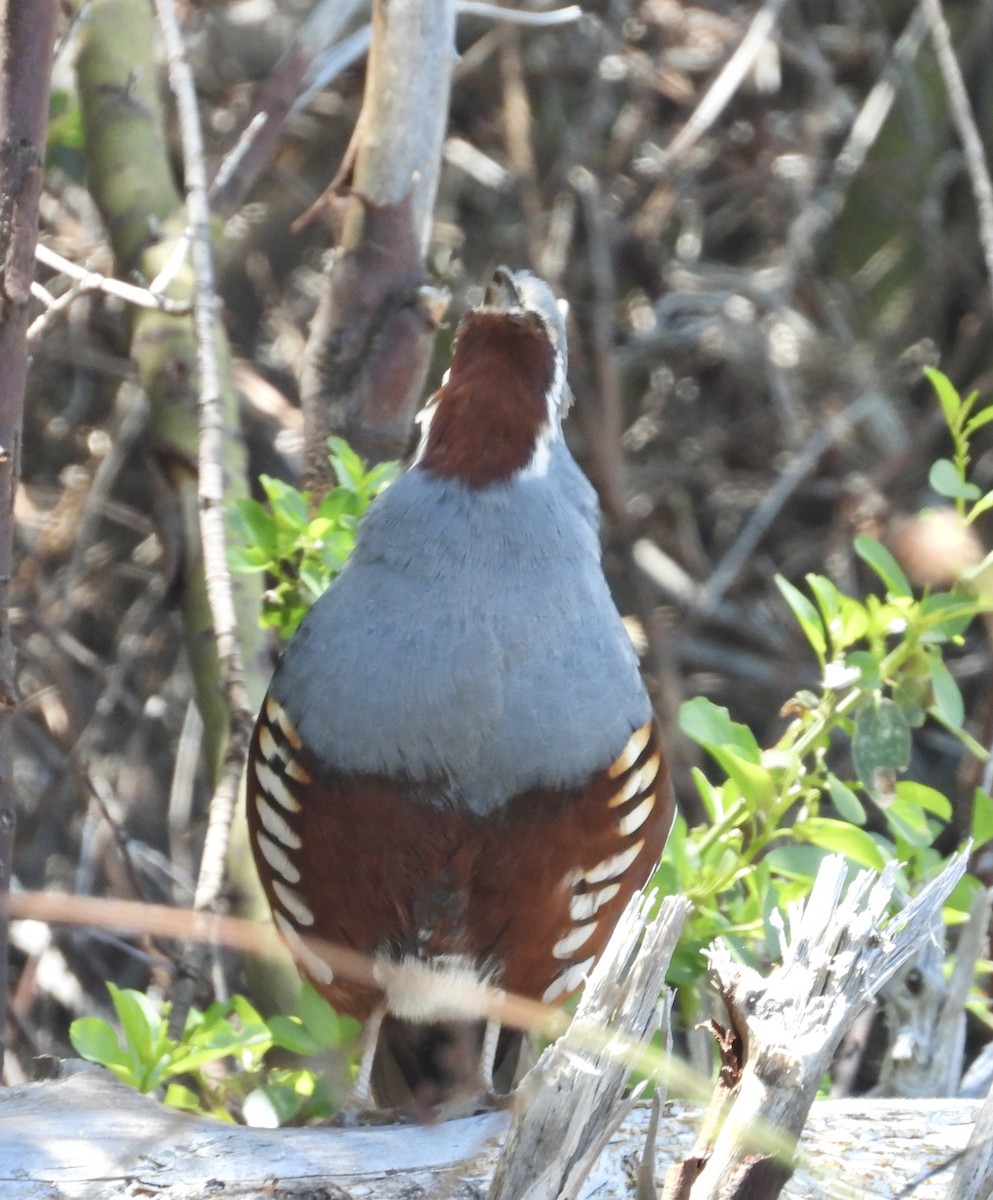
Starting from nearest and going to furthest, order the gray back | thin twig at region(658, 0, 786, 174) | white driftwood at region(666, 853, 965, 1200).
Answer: white driftwood at region(666, 853, 965, 1200) < the gray back < thin twig at region(658, 0, 786, 174)

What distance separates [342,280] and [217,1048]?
1.77 meters

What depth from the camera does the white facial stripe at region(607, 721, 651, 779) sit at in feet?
7.75

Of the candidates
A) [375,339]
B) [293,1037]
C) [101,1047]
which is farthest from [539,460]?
[101,1047]

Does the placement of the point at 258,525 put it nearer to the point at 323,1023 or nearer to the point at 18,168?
the point at 18,168

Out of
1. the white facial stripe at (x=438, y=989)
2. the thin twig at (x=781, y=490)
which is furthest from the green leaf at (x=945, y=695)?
the thin twig at (x=781, y=490)

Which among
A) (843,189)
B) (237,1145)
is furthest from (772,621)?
(237,1145)

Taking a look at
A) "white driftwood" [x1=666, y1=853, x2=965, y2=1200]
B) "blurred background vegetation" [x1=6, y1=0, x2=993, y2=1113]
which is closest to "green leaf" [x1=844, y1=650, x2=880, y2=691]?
"white driftwood" [x1=666, y1=853, x2=965, y2=1200]

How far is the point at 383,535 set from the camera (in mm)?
2484

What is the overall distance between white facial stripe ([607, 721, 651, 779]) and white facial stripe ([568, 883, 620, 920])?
0.70 ft

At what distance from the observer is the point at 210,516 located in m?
2.51

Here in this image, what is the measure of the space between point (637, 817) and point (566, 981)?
35 cm

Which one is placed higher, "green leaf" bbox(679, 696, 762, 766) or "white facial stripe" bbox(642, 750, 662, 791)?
"green leaf" bbox(679, 696, 762, 766)

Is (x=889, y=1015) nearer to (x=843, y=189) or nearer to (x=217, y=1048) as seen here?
(x=217, y=1048)

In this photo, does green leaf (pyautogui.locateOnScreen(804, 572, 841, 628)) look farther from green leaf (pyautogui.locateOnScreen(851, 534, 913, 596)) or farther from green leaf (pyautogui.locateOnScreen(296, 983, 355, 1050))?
green leaf (pyautogui.locateOnScreen(296, 983, 355, 1050))
